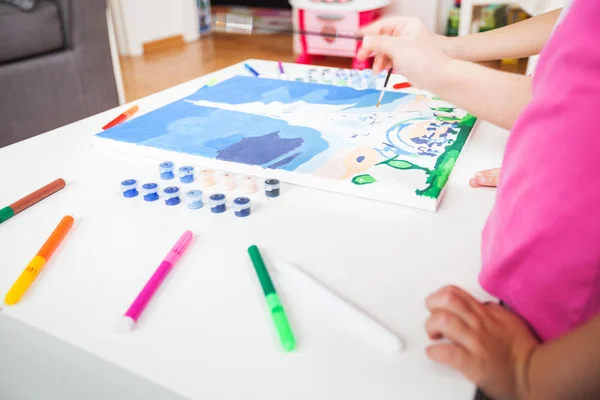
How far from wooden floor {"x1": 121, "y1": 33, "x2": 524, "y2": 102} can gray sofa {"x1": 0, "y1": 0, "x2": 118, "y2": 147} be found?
595mm

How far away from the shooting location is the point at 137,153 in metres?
0.71

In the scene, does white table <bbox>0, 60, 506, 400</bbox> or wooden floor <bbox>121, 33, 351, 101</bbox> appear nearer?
white table <bbox>0, 60, 506, 400</bbox>

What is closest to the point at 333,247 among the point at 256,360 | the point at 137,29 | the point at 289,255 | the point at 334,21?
the point at 289,255

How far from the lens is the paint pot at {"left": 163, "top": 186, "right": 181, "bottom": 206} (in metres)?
0.57

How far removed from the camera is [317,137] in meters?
0.71

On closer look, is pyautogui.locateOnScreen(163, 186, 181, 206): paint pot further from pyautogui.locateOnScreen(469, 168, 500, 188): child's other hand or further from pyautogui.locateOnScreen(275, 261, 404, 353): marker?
pyautogui.locateOnScreen(469, 168, 500, 188): child's other hand

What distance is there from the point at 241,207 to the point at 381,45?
280mm

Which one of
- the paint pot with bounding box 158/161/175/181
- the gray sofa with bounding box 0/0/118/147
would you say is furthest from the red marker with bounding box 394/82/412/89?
the gray sofa with bounding box 0/0/118/147

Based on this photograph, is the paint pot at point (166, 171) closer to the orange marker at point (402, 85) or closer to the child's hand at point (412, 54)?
the child's hand at point (412, 54)

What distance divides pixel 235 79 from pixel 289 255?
1.94 feet

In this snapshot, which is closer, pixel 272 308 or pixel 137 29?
pixel 272 308

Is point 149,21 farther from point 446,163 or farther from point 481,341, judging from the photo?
point 481,341

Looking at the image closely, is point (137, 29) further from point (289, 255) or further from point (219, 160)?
point (289, 255)

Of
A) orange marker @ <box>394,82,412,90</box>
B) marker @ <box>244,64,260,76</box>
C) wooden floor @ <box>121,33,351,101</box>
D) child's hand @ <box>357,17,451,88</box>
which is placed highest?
child's hand @ <box>357,17,451,88</box>
